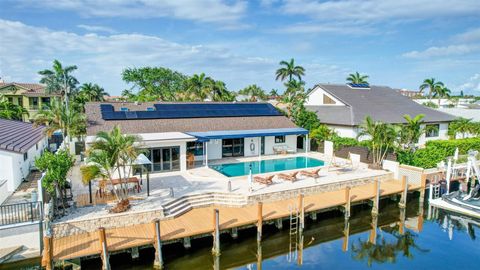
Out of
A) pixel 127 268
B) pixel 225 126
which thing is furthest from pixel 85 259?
pixel 225 126

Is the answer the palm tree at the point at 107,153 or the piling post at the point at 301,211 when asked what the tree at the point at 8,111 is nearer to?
the palm tree at the point at 107,153

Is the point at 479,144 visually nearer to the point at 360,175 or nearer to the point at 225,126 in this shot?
the point at 360,175

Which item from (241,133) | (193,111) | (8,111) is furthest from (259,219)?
(8,111)

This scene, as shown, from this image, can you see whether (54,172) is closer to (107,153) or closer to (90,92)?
(107,153)

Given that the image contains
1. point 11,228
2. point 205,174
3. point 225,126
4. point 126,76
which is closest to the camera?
point 11,228

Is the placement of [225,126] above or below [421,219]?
above

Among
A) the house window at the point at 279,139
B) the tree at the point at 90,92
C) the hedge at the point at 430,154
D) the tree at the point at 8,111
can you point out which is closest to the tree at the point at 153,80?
the tree at the point at 90,92
